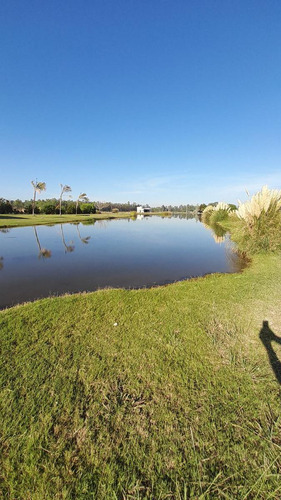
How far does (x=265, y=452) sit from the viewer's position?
1.42 m

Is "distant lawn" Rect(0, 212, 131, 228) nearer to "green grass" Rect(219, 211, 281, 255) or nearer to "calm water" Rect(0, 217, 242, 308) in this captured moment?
"calm water" Rect(0, 217, 242, 308)

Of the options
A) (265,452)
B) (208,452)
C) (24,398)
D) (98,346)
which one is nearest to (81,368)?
(98,346)

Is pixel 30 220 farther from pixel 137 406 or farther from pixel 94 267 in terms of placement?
pixel 137 406

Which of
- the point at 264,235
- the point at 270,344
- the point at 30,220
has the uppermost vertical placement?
the point at 30,220

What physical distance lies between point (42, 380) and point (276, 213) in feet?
29.7

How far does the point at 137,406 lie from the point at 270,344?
2052 millimetres

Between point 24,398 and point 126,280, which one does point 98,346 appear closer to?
point 24,398

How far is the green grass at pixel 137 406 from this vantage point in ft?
4.15

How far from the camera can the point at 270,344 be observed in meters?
2.62

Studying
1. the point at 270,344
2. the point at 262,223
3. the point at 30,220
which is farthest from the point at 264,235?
the point at 30,220

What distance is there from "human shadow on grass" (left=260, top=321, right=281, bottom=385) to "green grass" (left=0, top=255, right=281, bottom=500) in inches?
2.1

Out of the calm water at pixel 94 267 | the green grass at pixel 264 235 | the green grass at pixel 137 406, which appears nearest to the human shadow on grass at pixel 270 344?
the green grass at pixel 137 406

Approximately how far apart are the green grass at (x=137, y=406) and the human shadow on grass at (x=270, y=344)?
0.05m

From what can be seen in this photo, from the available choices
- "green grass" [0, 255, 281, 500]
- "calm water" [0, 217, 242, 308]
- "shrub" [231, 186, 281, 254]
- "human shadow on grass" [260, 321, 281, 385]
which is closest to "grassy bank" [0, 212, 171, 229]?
"calm water" [0, 217, 242, 308]
